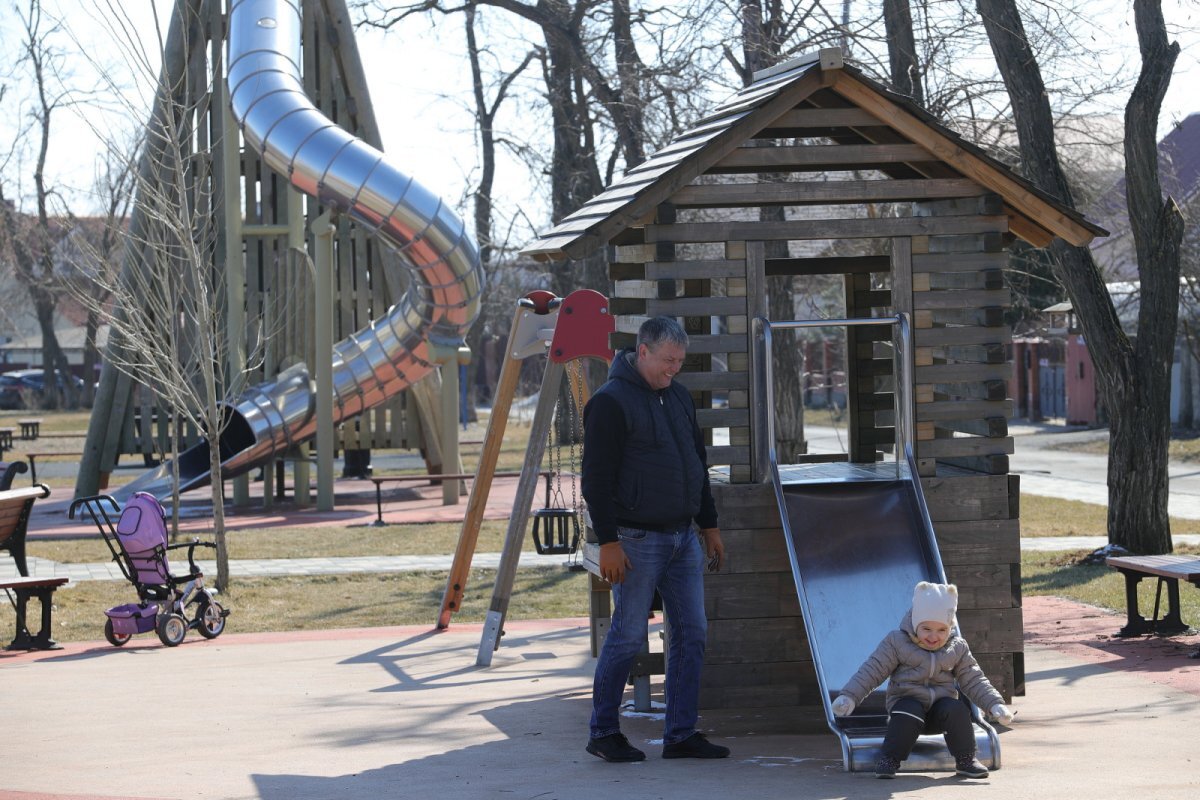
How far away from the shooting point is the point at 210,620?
11.4 m

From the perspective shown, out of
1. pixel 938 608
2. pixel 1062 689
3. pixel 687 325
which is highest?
pixel 687 325

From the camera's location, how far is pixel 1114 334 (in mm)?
14578

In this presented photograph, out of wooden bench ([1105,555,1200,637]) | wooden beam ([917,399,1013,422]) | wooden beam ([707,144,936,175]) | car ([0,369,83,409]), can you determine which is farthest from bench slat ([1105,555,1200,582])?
car ([0,369,83,409])

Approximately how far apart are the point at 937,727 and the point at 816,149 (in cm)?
304

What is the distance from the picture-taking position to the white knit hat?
21.4ft

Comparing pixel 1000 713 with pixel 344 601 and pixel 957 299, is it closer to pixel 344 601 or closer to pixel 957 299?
pixel 957 299

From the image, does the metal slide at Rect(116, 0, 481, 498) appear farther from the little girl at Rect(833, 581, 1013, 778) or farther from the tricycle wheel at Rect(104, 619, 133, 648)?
the little girl at Rect(833, 581, 1013, 778)

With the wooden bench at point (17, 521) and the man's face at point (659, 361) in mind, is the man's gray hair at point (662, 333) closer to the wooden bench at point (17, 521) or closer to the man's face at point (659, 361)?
the man's face at point (659, 361)

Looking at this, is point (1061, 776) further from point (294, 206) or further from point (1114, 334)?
point (294, 206)

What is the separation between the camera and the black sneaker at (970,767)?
6.34m

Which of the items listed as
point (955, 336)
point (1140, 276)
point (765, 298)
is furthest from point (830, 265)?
point (1140, 276)

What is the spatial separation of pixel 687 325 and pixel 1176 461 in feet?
73.6


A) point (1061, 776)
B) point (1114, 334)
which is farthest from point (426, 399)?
point (1061, 776)

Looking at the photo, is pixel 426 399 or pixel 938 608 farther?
pixel 426 399
